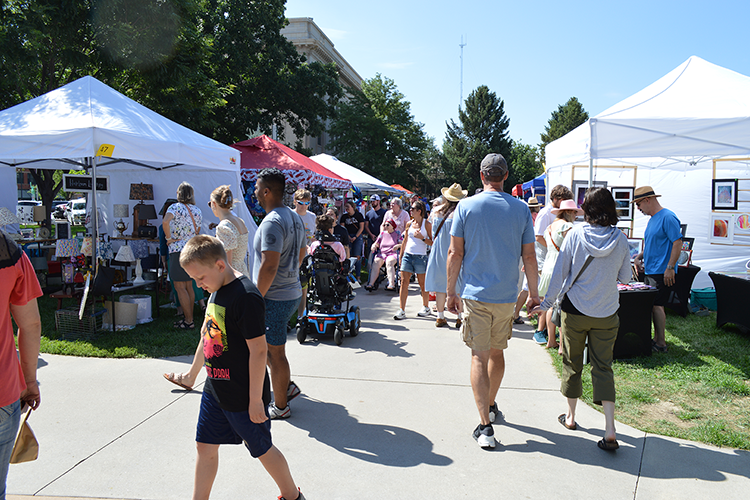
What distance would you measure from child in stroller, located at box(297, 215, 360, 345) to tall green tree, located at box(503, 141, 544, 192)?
53.7 meters

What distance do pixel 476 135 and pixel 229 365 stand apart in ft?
202

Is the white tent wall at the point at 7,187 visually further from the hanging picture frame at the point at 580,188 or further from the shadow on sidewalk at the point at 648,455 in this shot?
the hanging picture frame at the point at 580,188

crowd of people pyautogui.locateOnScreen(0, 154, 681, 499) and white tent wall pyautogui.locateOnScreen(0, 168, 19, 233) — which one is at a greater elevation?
white tent wall pyautogui.locateOnScreen(0, 168, 19, 233)

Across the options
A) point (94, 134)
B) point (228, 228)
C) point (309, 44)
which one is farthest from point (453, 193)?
point (309, 44)

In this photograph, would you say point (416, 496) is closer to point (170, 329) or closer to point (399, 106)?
point (170, 329)

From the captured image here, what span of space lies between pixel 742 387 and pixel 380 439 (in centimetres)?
362

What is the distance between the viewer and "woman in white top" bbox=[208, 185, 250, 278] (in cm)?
536

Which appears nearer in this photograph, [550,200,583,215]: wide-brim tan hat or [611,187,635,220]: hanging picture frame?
[550,200,583,215]: wide-brim tan hat

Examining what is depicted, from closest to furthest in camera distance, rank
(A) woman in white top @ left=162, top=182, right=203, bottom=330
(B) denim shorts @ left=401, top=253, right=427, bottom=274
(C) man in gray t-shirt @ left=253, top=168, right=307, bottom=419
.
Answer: (C) man in gray t-shirt @ left=253, top=168, right=307, bottom=419, (A) woman in white top @ left=162, top=182, right=203, bottom=330, (B) denim shorts @ left=401, top=253, right=427, bottom=274

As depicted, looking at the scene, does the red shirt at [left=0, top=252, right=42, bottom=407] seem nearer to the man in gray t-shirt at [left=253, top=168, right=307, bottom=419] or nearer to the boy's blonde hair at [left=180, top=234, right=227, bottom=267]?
the boy's blonde hair at [left=180, top=234, right=227, bottom=267]

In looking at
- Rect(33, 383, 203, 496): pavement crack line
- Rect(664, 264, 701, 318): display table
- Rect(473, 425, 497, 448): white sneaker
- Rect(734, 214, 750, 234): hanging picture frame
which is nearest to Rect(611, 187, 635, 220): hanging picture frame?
Rect(734, 214, 750, 234): hanging picture frame

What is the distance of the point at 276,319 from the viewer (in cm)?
381

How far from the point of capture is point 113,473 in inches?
123

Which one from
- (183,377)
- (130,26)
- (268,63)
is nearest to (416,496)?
(183,377)
